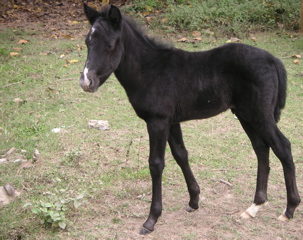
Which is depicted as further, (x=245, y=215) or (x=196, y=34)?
(x=196, y=34)

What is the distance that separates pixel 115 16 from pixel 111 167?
2423 mm

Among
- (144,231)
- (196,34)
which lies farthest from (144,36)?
(196,34)

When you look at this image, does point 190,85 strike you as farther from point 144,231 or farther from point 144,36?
point 144,231

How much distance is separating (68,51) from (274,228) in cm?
701

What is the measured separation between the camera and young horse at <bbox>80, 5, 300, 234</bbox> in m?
4.45

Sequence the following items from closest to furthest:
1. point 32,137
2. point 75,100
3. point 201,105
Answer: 1. point 201,105
2. point 32,137
3. point 75,100

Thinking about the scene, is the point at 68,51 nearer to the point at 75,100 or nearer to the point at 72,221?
the point at 75,100

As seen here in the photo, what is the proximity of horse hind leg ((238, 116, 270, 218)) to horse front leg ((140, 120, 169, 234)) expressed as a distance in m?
0.95

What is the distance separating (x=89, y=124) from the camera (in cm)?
707

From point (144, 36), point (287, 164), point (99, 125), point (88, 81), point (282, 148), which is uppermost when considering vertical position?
point (144, 36)

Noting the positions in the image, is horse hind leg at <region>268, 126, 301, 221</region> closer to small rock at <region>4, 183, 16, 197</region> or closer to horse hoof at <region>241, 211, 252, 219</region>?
horse hoof at <region>241, 211, 252, 219</region>

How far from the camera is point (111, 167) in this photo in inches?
236

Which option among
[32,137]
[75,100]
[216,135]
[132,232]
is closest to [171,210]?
[132,232]

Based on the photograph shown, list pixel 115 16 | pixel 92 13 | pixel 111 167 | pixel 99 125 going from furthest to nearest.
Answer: pixel 99 125 < pixel 111 167 < pixel 92 13 < pixel 115 16
